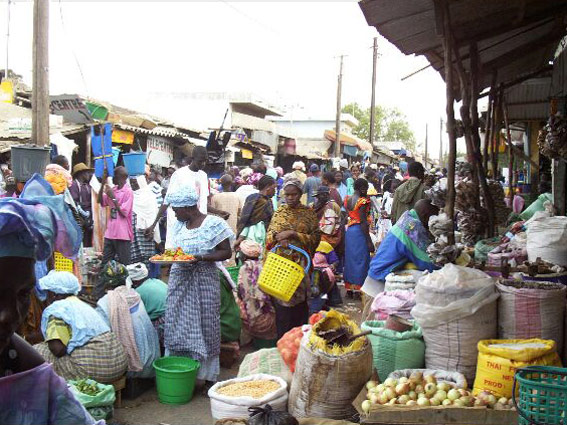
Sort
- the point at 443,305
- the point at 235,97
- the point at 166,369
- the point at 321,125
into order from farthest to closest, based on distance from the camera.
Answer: the point at 321,125, the point at 235,97, the point at 166,369, the point at 443,305

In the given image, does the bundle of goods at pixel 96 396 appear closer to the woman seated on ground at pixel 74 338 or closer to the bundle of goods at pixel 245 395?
the woman seated on ground at pixel 74 338

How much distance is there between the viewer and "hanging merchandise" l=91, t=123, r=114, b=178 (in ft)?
31.9

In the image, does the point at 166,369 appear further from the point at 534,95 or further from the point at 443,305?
the point at 534,95

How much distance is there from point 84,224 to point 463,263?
6.40 meters

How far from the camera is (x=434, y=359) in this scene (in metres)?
3.84

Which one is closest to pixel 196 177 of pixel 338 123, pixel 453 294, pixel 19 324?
pixel 453 294

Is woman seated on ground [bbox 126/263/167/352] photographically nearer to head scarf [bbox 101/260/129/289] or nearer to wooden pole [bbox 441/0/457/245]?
head scarf [bbox 101/260/129/289]

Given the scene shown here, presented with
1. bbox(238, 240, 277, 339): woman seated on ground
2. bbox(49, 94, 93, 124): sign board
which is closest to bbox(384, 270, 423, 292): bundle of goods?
bbox(238, 240, 277, 339): woman seated on ground

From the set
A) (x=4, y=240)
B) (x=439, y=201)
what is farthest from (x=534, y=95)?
(x=4, y=240)

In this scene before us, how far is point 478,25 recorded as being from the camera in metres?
5.39

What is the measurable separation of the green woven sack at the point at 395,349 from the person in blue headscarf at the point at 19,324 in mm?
2583

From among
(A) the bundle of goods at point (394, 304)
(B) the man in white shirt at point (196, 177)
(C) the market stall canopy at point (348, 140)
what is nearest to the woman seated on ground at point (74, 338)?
(A) the bundle of goods at point (394, 304)

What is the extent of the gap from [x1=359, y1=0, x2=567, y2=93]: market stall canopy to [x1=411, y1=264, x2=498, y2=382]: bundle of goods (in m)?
1.85

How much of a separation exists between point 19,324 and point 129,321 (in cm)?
397
